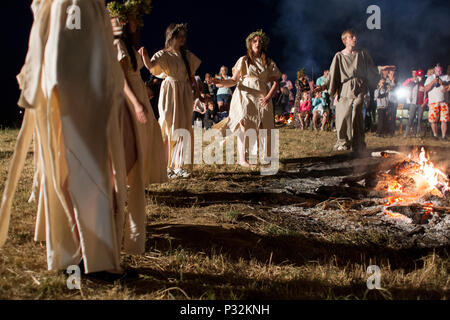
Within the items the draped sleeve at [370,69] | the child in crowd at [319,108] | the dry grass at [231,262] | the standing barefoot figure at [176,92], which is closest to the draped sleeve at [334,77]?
the draped sleeve at [370,69]

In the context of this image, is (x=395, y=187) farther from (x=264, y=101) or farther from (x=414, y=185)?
(x=264, y=101)

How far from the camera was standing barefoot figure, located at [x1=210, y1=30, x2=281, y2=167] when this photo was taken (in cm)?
729

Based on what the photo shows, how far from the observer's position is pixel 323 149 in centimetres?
942

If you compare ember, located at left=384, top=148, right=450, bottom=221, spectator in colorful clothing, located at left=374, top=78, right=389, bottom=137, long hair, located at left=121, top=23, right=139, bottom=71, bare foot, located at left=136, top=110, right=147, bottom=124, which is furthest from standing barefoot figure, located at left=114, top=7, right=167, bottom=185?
spectator in colorful clothing, located at left=374, top=78, right=389, bottom=137

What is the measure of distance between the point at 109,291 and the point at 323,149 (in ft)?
25.1

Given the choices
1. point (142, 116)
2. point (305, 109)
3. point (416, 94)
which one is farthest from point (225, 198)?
point (305, 109)

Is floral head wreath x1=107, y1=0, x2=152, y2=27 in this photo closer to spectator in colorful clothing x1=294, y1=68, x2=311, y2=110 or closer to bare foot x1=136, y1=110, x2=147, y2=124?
bare foot x1=136, y1=110, x2=147, y2=124

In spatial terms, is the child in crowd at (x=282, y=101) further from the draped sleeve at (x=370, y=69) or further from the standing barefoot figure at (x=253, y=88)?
the standing barefoot figure at (x=253, y=88)

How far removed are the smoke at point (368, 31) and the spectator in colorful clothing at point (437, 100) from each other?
1.78 m

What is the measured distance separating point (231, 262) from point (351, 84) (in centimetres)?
649

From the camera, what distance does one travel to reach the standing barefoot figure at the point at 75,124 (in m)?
2.26

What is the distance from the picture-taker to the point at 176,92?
20.2ft

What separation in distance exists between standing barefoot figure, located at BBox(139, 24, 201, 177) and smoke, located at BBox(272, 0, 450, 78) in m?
4.63

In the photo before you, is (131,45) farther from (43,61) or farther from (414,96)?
(414,96)
